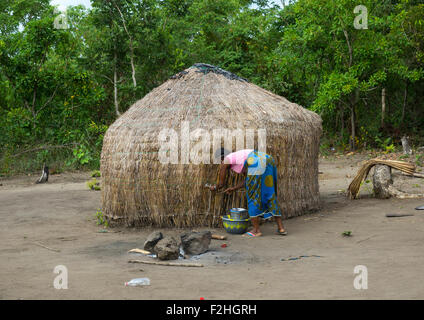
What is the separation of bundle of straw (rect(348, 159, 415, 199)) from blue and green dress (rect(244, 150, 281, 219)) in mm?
2649

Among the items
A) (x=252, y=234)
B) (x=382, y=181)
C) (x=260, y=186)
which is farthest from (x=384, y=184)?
(x=252, y=234)

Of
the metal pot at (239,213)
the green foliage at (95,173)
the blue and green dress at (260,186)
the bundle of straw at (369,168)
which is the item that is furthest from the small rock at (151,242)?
the green foliage at (95,173)

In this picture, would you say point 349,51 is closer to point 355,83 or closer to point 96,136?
point 355,83

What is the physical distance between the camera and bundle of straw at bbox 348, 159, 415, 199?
7.36 m

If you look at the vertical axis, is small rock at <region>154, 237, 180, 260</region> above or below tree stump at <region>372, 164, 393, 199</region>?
below

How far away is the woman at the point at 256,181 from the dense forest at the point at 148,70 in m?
6.80

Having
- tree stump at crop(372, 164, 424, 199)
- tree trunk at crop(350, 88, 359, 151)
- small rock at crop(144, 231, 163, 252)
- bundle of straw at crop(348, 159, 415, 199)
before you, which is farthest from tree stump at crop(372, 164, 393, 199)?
tree trunk at crop(350, 88, 359, 151)

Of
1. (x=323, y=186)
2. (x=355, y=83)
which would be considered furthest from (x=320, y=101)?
(x=323, y=186)

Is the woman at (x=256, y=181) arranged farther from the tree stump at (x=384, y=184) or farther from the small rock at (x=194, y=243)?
the tree stump at (x=384, y=184)

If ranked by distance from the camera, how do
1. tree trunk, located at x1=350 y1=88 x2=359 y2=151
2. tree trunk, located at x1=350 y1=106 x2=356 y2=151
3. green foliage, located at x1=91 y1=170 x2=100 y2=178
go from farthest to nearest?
tree trunk, located at x1=350 y1=106 x2=356 y2=151
tree trunk, located at x1=350 y1=88 x2=359 y2=151
green foliage, located at x1=91 y1=170 x2=100 y2=178

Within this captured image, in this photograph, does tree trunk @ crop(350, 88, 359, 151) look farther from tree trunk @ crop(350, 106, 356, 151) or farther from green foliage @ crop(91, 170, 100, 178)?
green foliage @ crop(91, 170, 100, 178)

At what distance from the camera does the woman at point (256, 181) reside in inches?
218

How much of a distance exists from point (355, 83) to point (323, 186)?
194 inches
